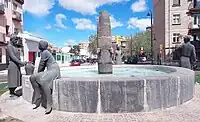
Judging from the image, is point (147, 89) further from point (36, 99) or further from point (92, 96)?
point (36, 99)

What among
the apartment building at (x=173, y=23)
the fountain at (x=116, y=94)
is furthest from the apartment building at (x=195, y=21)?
the fountain at (x=116, y=94)

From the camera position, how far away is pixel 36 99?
21.0 feet

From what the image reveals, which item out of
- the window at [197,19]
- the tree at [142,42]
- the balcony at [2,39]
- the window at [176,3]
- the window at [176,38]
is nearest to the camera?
the balcony at [2,39]

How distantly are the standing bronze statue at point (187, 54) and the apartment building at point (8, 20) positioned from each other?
87.6ft

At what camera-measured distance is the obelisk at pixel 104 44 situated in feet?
30.9

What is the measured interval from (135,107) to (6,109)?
3.56 metres

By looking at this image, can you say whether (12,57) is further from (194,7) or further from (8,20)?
(194,7)

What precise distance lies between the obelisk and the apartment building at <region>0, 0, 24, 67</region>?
24.9m

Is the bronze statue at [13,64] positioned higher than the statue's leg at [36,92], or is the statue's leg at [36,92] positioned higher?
the bronze statue at [13,64]

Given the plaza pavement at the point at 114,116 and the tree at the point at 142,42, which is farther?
the tree at the point at 142,42

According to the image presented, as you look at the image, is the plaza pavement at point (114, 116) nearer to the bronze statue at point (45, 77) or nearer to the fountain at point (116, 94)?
the fountain at point (116, 94)

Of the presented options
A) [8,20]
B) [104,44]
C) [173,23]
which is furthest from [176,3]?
[104,44]

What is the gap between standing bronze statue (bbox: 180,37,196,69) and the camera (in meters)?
9.38

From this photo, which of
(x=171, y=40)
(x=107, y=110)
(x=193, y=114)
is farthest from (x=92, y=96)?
(x=171, y=40)
